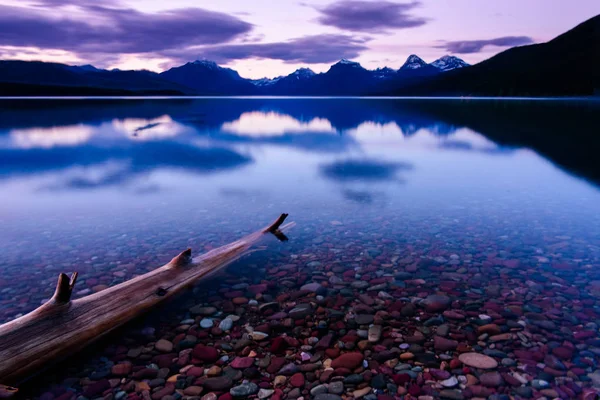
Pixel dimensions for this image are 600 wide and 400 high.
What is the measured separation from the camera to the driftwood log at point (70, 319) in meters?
6.27

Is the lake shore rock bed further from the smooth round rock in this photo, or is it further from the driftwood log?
the driftwood log

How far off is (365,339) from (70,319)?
16.5ft

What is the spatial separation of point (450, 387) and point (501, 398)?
697mm

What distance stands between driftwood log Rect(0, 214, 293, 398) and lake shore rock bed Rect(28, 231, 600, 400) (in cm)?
38

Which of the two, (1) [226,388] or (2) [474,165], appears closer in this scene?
(1) [226,388]

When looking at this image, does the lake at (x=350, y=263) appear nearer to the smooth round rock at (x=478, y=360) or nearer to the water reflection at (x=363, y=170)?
the smooth round rock at (x=478, y=360)

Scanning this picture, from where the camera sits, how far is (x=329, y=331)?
8078 millimetres

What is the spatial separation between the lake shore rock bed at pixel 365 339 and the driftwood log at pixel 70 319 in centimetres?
38

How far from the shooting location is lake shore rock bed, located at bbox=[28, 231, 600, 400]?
21.3 ft

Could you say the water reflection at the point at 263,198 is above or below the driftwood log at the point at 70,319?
below

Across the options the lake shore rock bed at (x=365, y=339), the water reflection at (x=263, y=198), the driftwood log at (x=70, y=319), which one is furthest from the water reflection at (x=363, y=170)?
the driftwood log at (x=70, y=319)

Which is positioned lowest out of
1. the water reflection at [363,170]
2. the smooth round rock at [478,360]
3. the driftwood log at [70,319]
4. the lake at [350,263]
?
the water reflection at [363,170]

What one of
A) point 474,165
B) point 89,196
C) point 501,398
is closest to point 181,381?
point 501,398

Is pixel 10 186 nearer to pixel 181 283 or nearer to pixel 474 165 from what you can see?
pixel 181 283
